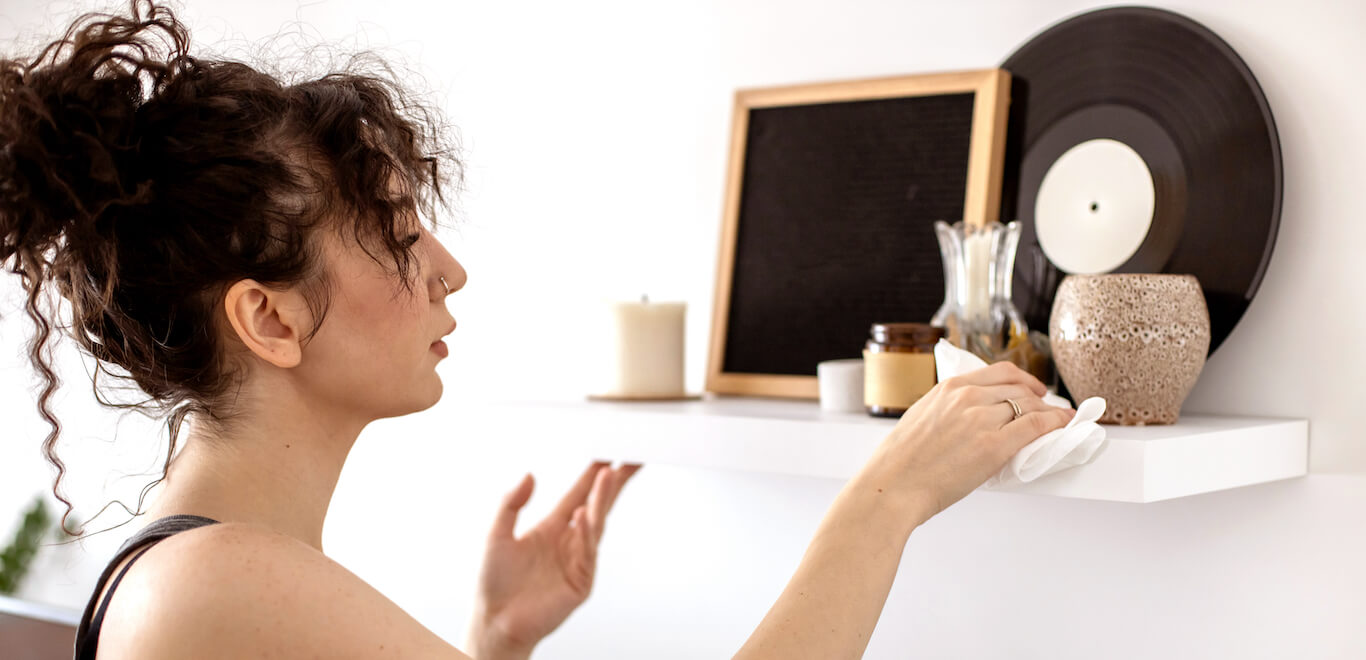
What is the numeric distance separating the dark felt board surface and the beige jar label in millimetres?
158

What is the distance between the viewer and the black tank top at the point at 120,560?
2.54 ft

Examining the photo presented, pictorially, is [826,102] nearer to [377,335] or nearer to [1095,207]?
[1095,207]

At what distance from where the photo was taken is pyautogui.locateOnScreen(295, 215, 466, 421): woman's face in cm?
85

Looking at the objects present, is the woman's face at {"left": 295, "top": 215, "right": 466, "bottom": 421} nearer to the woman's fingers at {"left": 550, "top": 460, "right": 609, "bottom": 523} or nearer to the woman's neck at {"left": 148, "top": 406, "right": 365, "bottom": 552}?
the woman's neck at {"left": 148, "top": 406, "right": 365, "bottom": 552}

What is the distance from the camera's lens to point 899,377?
1060 millimetres

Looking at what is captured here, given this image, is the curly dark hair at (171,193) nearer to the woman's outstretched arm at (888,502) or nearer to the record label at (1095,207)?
the woman's outstretched arm at (888,502)

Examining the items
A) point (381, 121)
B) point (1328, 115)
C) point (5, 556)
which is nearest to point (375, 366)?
point (381, 121)

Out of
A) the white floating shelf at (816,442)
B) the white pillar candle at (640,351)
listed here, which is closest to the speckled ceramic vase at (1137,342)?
the white floating shelf at (816,442)

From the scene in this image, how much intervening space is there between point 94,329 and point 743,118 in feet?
2.46

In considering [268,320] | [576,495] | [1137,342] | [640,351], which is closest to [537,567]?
[576,495]

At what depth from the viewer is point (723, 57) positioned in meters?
1.41

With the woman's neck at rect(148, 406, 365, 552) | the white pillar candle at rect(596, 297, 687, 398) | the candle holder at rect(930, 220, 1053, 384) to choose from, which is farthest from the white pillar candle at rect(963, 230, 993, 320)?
the woman's neck at rect(148, 406, 365, 552)

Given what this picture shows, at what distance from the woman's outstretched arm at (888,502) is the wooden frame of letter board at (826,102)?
0.30 m

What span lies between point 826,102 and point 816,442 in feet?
1.41
